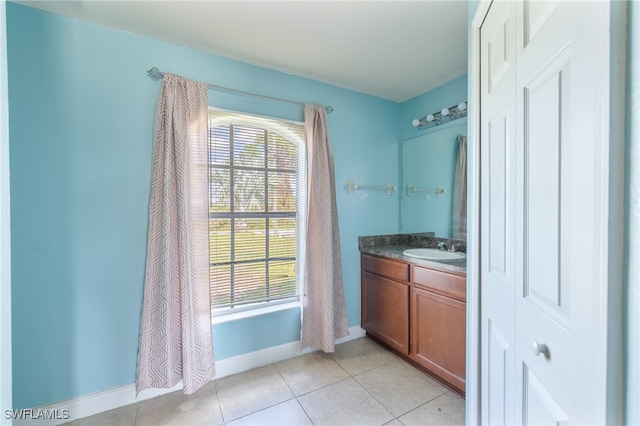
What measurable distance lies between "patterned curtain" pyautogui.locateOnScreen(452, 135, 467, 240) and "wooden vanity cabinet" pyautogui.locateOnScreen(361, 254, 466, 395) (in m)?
0.63

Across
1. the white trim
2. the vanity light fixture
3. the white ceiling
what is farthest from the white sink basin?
the white ceiling

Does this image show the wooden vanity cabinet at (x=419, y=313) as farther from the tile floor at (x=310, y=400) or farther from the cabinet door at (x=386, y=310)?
the tile floor at (x=310, y=400)

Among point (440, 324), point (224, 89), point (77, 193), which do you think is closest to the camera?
point (77, 193)

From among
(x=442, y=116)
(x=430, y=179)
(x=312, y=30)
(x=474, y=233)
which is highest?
(x=312, y=30)

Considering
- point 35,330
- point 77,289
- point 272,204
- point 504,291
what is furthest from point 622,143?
point 35,330

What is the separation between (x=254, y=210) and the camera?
6.88ft

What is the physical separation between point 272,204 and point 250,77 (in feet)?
3.36

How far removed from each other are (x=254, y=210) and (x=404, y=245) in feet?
5.21

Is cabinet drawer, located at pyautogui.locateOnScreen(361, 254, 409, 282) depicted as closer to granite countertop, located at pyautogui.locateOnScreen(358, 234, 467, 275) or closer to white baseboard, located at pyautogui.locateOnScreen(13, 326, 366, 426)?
granite countertop, located at pyautogui.locateOnScreen(358, 234, 467, 275)

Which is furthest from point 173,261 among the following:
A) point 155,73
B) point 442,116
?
point 442,116

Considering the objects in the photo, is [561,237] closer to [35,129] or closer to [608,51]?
[608,51]

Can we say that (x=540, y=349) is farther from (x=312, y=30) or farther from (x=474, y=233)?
(x=312, y=30)

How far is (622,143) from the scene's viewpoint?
1.35ft

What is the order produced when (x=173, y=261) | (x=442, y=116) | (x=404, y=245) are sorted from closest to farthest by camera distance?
(x=173, y=261), (x=442, y=116), (x=404, y=245)
